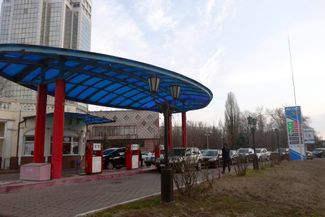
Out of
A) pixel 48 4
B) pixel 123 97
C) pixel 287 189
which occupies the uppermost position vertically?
pixel 48 4

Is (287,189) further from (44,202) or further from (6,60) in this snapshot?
(6,60)

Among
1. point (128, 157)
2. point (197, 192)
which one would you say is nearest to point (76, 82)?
point (128, 157)

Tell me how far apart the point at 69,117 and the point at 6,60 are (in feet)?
32.8

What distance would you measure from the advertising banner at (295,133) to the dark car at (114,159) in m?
21.5

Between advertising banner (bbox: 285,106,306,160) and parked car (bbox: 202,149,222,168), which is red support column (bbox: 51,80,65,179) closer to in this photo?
parked car (bbox: 202,149,222,168)

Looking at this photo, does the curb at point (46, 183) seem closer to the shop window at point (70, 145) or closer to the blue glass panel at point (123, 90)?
the blue glass panel at point (123, 90)

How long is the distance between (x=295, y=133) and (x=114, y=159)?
74.5ft

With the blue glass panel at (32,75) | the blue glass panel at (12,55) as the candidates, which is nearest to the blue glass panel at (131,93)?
the blue glass panel at (32,75)

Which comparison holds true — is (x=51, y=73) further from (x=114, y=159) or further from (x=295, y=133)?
(x=295, y=133)

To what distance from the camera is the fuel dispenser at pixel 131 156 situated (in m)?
21.2

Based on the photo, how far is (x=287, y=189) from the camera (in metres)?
11.2

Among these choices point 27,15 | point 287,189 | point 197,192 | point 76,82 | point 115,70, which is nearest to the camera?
point 197,192

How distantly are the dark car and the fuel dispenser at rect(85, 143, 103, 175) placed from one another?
20.2ft

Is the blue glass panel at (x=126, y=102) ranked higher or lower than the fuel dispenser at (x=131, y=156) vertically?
higher
